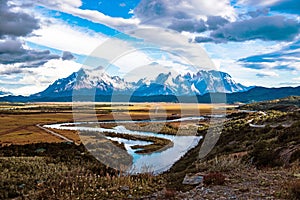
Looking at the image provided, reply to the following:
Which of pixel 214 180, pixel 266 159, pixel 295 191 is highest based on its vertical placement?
pixel 295 191

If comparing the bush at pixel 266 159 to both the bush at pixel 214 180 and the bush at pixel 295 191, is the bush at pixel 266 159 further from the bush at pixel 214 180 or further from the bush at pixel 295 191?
the bush at pixel 295 191

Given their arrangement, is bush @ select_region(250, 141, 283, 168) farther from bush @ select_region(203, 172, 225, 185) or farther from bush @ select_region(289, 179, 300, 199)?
bush @ select_region(289, 179, 300, 199)

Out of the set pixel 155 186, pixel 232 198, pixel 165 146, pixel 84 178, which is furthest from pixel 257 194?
pixel 165 146

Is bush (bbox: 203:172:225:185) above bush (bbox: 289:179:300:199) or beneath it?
beneath

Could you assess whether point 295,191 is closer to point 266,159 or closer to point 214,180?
point 214,180

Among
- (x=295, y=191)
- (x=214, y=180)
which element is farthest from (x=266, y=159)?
(x=295, y=191)

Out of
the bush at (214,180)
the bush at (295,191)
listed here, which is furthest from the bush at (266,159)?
the bush at (295,191)

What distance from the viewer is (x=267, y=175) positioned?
14.2 metres

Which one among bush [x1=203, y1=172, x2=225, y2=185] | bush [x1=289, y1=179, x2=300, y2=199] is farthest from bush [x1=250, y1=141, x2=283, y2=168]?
Result: bush [x1=289, y1=179, x2=300, y2=199]

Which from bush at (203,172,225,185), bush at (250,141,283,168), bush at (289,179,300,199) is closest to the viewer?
bush at (289,179,300,199)

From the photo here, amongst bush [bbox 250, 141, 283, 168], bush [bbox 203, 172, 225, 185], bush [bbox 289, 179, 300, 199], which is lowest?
bush [bbox 250, 141, 283, 168]

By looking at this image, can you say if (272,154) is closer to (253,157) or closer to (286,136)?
(253,157)

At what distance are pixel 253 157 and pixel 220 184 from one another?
28.8 feet

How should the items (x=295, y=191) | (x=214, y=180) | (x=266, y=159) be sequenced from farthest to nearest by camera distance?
(x=266, y=159) < (x=214, y=180) < (x=295, y=191)
